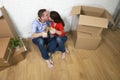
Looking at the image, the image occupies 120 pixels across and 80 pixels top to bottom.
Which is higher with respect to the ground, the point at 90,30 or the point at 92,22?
the point at 92,22

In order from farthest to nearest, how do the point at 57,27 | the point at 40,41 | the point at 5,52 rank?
1. the point at 57,27
2. the point at 40,41
3. the point at 5,52

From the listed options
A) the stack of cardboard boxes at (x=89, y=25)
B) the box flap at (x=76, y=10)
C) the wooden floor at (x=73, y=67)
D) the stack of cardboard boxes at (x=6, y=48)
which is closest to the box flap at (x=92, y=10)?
the stack of cardboard boxes at (x=89, y=25)

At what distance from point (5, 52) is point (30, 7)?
77cm

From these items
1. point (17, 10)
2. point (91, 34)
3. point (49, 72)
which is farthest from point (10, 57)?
point (91, 34)

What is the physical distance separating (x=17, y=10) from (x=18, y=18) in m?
0.15

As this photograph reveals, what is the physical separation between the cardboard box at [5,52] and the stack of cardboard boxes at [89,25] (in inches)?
39.4

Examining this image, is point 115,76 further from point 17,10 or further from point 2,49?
point 17,10

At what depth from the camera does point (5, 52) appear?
1406 mm

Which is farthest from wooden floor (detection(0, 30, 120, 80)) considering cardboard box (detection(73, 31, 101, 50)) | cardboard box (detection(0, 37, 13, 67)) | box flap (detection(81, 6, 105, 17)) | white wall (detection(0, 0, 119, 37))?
box flap (detection(81, 6, 105, 17))

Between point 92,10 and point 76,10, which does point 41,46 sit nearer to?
point 76,10

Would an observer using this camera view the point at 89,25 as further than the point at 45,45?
No

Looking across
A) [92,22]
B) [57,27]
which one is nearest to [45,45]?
[57,27]

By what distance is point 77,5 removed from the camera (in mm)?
1857

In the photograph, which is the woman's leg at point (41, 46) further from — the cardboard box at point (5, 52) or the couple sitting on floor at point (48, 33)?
the cardboard box at point (5, 52)
